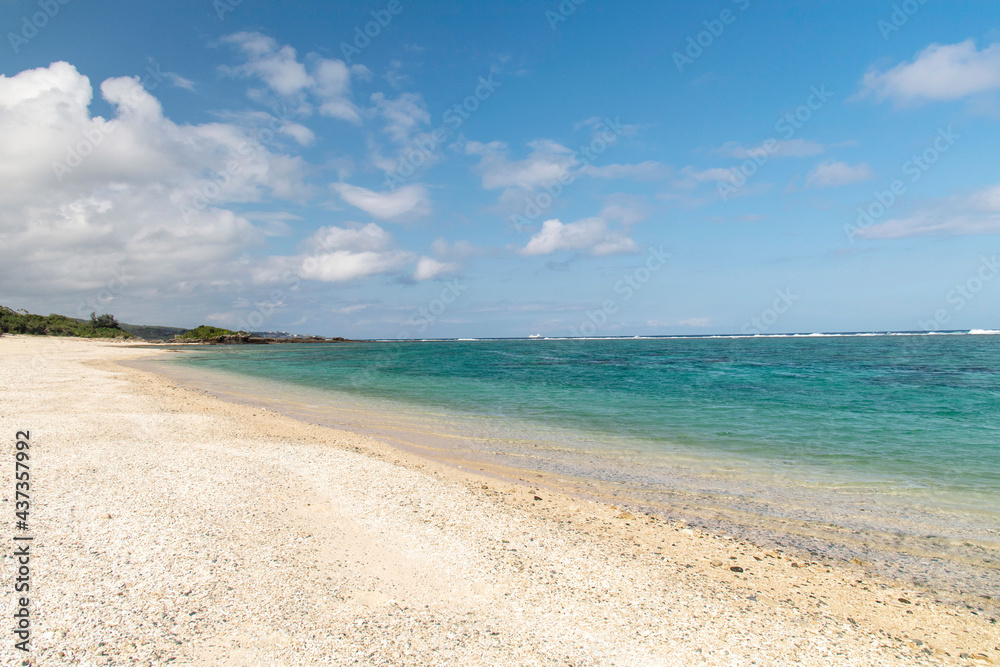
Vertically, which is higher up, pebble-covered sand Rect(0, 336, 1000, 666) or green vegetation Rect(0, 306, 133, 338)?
green vegetation Rect(0, 306, 133, 338)

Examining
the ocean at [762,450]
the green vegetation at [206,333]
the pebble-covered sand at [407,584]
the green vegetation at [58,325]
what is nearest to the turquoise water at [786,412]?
the ocean at [762,450]

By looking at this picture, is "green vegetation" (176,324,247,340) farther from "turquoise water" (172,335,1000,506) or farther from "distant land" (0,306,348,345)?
"turquoise water" (172,335,1000,506)

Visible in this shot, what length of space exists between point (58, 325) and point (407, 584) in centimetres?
13840

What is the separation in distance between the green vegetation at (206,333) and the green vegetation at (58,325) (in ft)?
93.3

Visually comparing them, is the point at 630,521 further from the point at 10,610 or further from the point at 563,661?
the point at 10,610

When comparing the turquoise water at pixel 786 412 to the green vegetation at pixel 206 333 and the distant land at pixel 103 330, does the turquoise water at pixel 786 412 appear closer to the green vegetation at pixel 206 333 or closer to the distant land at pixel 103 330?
the distant land at pixel 103 330

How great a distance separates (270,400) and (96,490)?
49.3 feet

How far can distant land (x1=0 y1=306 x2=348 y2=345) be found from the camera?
89.2 meters

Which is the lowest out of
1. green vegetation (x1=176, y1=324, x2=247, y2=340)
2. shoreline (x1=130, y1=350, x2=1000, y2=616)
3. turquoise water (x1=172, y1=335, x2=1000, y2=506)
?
shoreline (x1=130, y1=350, x2=1000, y2=616)

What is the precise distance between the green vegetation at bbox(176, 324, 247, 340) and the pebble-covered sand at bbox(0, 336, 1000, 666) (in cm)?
17407

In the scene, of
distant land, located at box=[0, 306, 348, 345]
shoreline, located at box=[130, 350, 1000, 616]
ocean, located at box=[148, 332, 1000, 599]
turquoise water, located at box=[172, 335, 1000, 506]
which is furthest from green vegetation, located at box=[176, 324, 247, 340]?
shoreline, located at box=[130, 350, 1000, 616]

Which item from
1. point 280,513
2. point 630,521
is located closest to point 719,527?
point 630,521

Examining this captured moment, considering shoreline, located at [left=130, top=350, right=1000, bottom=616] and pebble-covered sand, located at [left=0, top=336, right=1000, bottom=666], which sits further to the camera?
shoreline, located at [left=130, top=350, right=1000, bottom=616]

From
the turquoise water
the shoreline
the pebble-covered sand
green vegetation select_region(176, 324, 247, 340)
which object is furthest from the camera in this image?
green vegetation select_region(176, 324, 247, 340)
